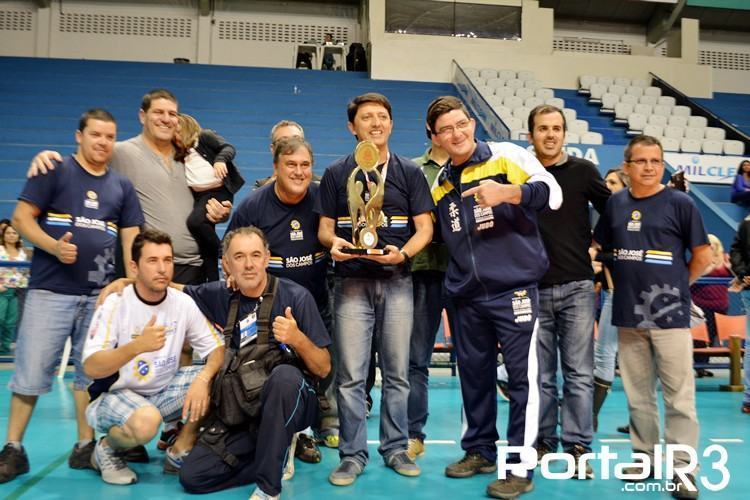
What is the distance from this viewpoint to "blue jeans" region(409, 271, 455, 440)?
12.3 ft

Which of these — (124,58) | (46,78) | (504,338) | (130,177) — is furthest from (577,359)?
(124,58)

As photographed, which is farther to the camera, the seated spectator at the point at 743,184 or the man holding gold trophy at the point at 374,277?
the seated spectator at the point at 743,184

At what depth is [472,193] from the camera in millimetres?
3061

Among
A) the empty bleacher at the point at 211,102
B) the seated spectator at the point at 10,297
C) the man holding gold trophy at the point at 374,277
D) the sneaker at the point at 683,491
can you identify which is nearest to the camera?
the sneaker at the point at 683,491

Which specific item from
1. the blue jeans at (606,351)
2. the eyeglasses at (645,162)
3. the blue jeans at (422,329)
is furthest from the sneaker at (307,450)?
the eyeglasses at (645,162)

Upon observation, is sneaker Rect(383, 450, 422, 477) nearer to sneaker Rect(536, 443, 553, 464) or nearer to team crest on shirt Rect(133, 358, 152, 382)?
sneaker Rect(536, 443, 553, 464)

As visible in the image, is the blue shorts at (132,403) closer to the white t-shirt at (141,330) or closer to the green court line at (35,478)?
the white t-shirt at (141,330)

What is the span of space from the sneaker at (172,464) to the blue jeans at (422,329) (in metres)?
1.30

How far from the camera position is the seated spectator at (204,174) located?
3.92 m

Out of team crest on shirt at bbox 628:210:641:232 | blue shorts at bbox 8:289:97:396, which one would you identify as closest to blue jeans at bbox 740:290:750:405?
team crest on shirt at bbox 628:210:641:232

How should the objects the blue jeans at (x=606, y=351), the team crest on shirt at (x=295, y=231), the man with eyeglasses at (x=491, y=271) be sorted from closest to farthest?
the man with eyeglasses at (x=491, y=271), the team crest on shirt at (x=295, y=231), the blue jeans at (x=606, y=351)

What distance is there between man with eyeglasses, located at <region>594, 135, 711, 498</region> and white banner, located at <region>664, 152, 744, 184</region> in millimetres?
7976

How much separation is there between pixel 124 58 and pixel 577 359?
49.9 feet

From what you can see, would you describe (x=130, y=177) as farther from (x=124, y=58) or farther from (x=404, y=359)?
(x=124, y=58)
